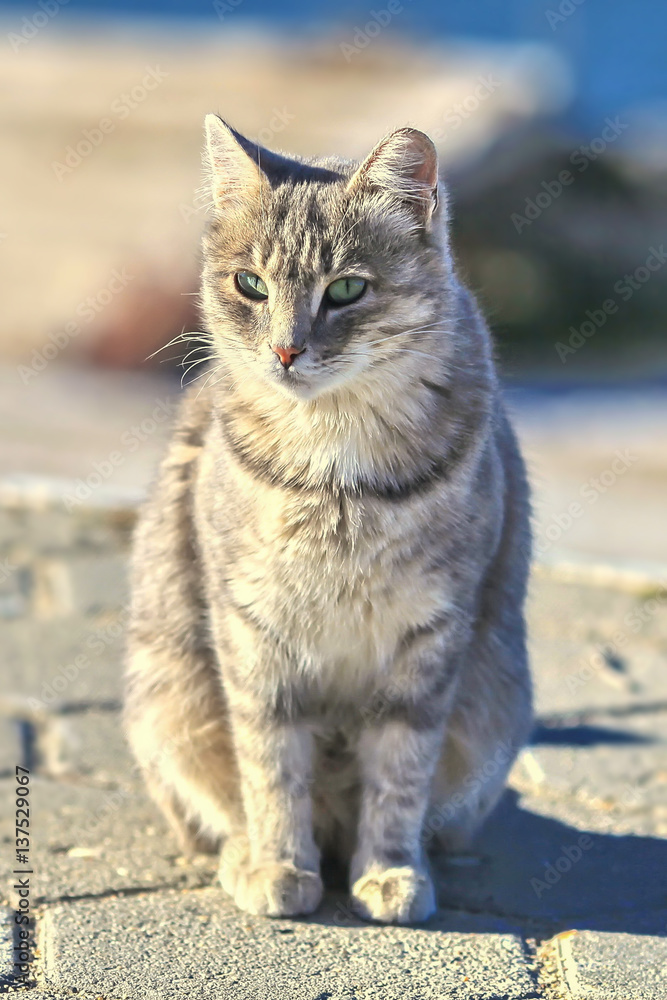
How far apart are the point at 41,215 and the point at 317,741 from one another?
29.8 ft

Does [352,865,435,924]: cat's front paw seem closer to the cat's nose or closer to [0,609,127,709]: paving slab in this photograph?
the cat's nose

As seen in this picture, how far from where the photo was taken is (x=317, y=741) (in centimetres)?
284

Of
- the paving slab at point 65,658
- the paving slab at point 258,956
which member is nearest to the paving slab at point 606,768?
the paving slab at point 258,956

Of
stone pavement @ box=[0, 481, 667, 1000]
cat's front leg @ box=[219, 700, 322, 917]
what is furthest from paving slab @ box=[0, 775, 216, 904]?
cat's front leg @ box=[219, 700, 322, 917]

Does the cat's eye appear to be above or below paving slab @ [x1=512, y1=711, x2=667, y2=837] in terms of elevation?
above

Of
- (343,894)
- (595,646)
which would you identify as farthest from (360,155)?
(343,894)

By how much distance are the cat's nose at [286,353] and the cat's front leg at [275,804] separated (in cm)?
80

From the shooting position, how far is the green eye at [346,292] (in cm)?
254

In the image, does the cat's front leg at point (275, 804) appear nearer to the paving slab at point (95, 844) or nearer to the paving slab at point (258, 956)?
the paving slab at point (258, 956)

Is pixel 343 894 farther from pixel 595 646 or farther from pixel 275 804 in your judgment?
pixel 595 646

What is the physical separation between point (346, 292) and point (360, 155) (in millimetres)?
3750

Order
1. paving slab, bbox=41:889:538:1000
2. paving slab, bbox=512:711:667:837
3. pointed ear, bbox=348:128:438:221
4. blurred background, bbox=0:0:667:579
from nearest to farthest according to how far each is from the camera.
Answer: paving slab, bbox=41:889:538:1000, pointed ear, bbox=348:128:438:221, paving slab, bbox=512:711:667:837, blurred background, bbox=0:0:667:579

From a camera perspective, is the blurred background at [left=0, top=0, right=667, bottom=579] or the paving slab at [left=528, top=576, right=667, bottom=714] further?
the blurred background at [left=0, top=0, right=667, bottom=579]

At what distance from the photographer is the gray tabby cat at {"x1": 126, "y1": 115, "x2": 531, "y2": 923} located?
2553 mm
